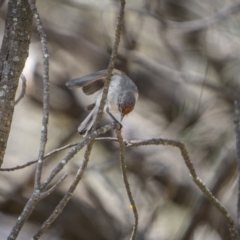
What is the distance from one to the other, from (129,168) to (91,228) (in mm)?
619

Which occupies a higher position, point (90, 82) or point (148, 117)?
point (148, 117)

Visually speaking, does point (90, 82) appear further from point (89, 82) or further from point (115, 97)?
point (115, 97)

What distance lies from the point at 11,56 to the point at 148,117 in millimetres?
3145

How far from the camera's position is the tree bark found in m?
1.56

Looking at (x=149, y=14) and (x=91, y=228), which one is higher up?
(x=149, y=14)

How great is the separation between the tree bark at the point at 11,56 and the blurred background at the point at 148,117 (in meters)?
2.52

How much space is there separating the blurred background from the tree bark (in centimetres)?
252

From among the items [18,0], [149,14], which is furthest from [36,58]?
[18,0]

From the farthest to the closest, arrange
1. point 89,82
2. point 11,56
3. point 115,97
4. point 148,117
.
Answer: point 148,117, point 115,97, point 89,82, point 11,56

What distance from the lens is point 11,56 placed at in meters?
1.59

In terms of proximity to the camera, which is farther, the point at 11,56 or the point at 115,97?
the point at 115,97

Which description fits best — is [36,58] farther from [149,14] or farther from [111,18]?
[149,14]

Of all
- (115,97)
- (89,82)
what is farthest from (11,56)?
(115,97)

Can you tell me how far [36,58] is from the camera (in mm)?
4641
